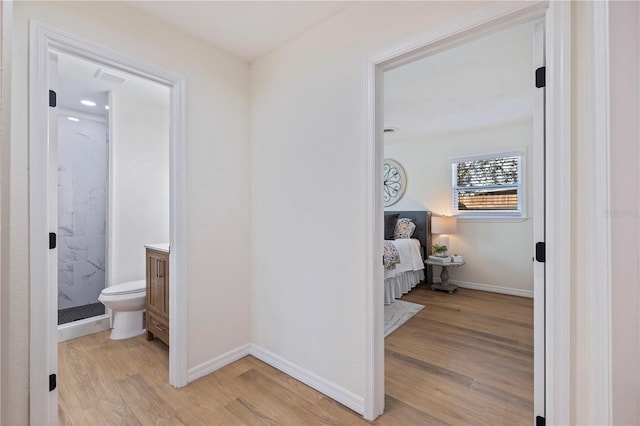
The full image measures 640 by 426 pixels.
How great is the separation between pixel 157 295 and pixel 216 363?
821 mm

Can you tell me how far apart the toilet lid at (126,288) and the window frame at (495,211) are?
454 centimetres

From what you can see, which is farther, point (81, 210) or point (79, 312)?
point (81, 210)

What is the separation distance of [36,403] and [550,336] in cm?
243

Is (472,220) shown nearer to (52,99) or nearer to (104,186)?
(52,99)

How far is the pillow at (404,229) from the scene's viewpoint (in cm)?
494

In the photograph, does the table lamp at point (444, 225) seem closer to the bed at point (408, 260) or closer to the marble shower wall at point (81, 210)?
the bed at point (408, 260)

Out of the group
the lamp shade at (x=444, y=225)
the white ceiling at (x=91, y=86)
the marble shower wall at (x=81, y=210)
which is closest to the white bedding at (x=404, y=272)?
the lamp shade at (x=444, y=225)

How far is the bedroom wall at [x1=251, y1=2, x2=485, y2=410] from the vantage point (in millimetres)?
1774

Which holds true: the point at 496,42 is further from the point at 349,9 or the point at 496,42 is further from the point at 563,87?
the point at 563,87

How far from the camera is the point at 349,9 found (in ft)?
5.96

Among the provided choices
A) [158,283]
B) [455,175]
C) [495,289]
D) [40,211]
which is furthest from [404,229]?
[40,211]

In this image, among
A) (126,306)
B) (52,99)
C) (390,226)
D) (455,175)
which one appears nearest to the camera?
(52,99)

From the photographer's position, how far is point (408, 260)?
14.1 ft

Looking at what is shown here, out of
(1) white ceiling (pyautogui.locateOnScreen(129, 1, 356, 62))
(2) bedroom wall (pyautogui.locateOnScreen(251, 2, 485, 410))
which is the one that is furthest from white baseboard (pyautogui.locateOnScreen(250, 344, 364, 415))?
(1) white ceiling (pyautogui.locateOnScreen(129, 1, 356, 62))
